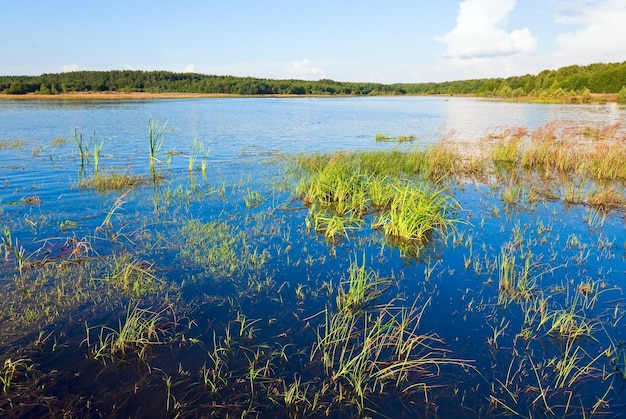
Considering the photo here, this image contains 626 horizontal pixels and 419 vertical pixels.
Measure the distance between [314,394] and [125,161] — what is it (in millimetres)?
16499

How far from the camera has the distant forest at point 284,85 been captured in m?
71.4

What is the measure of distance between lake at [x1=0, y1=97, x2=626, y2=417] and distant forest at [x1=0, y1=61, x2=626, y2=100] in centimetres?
6585

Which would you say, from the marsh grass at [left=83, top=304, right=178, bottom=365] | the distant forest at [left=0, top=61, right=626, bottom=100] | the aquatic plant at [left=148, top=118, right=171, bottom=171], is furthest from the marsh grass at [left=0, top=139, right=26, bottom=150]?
the distant forest at [left=0, top=61, right=626, bottom=100]

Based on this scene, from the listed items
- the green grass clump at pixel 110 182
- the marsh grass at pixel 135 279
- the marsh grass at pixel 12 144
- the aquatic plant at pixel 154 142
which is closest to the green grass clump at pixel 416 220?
the marsh grass at pixel 135 279

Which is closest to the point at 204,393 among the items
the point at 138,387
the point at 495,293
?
the point at 138,387

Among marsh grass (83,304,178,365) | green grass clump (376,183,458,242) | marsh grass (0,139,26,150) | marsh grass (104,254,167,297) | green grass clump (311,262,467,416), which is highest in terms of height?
marsh grass (0,139,26,150)

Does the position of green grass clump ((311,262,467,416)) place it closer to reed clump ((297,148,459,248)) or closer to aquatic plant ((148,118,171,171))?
reed clump ((297,148,459,248))

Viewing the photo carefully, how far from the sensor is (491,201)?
38.1 feet

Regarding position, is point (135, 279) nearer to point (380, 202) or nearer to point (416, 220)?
point (416, 220)

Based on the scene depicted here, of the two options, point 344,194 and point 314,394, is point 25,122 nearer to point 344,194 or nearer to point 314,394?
point 344,194

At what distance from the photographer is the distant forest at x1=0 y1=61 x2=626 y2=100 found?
7144 centimetres

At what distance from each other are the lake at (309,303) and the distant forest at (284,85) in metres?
65.8

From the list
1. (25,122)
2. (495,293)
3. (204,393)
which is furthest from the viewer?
(25,122)

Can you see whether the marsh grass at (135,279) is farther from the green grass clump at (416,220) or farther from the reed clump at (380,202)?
the green grass clump at (416,220)
